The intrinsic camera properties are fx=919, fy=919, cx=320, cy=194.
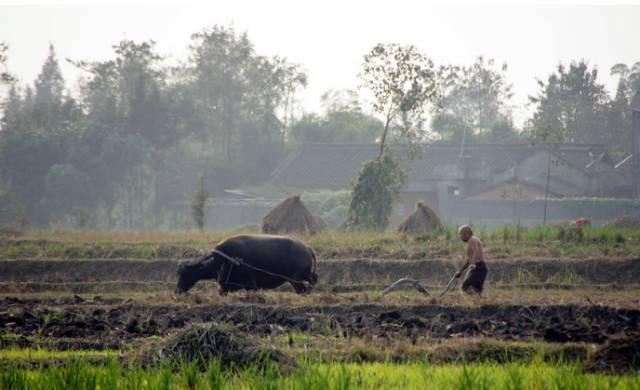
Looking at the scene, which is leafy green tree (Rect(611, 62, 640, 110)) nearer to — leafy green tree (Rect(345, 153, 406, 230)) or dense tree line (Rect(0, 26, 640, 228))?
dense tree line (Rect(0, 26, 640, 228))

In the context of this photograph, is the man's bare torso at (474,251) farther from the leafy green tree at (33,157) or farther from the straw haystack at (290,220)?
the leafy green tree at (33,157)

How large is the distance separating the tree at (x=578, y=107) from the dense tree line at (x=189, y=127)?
66mm

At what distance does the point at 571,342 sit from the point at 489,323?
1.66 meters

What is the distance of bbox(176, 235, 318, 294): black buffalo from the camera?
1617 centimetres

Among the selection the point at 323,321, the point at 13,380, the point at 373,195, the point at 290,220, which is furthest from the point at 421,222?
the point at 13,380

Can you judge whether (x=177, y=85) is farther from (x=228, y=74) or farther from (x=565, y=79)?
(x=565, y=79)

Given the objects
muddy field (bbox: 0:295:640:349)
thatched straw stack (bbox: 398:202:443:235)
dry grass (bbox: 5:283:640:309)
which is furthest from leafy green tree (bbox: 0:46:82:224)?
muddy field (bbox: 0:295:640:349)

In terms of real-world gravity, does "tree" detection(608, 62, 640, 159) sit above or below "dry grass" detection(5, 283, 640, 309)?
above

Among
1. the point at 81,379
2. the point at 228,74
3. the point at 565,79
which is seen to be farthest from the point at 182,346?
the point at 565,79

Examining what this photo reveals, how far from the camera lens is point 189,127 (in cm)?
4912

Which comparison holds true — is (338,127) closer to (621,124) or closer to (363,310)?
(621,124)

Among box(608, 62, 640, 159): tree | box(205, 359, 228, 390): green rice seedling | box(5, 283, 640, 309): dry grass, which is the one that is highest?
Answer: box(608, 62, 640, 159): tree

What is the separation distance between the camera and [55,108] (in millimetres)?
48312

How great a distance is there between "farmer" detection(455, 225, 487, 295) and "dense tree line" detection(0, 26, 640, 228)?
1010 inches
